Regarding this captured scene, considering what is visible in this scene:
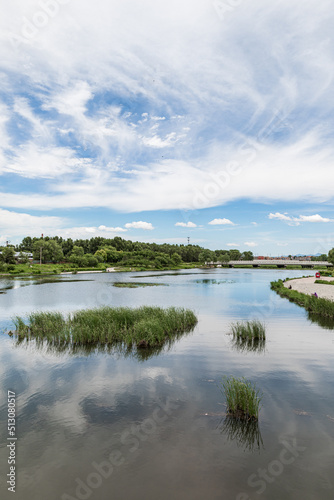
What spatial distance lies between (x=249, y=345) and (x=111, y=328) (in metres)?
11.4

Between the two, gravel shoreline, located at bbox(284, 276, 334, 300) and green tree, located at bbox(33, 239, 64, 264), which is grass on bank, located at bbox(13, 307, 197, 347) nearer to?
gravel shoreline, located at bbox(284, 276, 334, 300)

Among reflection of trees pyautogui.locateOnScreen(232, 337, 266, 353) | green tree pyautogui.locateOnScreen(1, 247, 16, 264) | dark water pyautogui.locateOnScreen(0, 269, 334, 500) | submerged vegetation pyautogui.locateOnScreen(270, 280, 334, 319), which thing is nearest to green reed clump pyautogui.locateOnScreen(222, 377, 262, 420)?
dark water pyautogui.locateOnScreen(0, 269, 334, 500)

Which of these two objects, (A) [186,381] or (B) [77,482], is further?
(A) [186,381]

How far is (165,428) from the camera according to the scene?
12273 millimetres

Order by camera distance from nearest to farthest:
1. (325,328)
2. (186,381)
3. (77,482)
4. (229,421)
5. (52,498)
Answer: (52,498)
(77,482)
(229,421)
(186,381)
(325,328)

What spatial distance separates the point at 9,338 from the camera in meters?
26.0

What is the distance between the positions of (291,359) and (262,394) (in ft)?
23.1

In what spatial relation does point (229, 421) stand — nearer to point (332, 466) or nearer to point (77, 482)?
point (332, 466)

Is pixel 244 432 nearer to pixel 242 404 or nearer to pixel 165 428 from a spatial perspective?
pixel 242 404

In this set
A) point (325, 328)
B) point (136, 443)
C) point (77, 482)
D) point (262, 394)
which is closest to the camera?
point (77, 482)

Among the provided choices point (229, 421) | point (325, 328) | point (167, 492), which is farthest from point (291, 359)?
point (167, 492)

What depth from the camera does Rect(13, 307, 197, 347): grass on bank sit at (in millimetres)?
24344

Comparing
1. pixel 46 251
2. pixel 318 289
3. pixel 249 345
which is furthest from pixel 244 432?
pixel 46 251

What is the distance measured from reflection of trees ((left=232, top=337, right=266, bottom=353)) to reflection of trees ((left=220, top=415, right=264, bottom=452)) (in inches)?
431
